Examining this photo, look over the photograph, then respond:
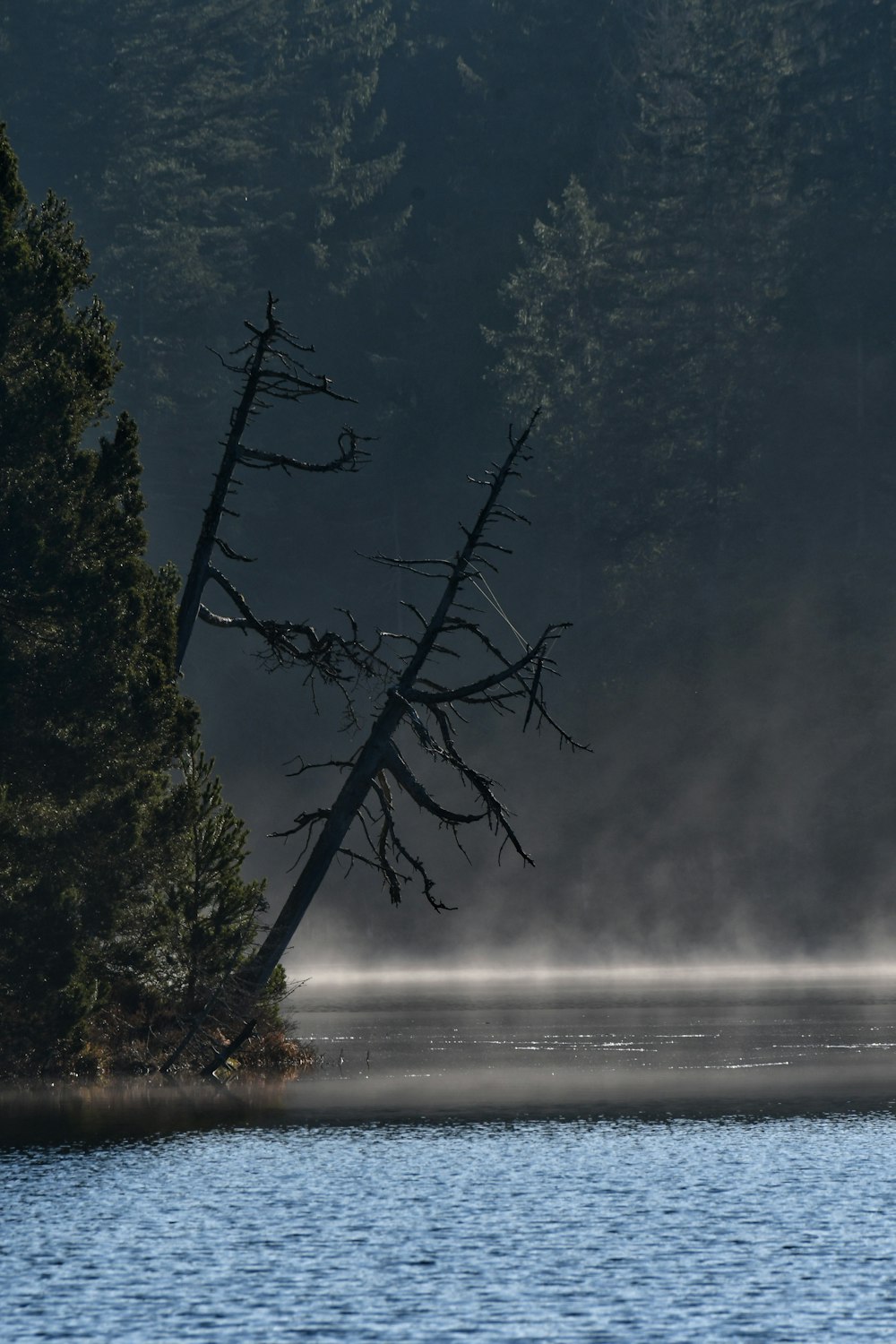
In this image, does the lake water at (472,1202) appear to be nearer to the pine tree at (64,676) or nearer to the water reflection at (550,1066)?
the water reflection at (550,1066)

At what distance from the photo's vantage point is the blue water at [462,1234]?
559 inches

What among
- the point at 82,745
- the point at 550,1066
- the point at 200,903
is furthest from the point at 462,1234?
the point at 550,1066

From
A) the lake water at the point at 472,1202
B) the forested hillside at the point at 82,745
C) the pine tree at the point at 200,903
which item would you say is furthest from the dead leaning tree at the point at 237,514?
the lake water at the point at 472,1202

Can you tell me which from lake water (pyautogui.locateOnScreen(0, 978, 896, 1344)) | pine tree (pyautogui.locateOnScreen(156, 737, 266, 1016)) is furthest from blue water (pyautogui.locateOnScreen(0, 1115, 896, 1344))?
pine tree (pyautogui.locateOnScreen(156, 737, 266, 1016))

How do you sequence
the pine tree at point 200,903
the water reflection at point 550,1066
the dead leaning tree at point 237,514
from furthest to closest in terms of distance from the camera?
the pine tree at point 200,903, the dead leaning tree at point 237,514, the water reflection at point 550,1066

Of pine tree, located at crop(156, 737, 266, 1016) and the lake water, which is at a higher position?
pine tree, located at crop(156, 737, 266, 1016)

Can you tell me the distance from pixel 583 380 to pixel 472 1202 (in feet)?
218

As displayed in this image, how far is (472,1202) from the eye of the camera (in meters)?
19.1

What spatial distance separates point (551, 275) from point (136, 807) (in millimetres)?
59674

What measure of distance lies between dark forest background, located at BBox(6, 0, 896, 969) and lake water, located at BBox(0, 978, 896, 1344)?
142 ft

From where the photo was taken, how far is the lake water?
1438 centimetres

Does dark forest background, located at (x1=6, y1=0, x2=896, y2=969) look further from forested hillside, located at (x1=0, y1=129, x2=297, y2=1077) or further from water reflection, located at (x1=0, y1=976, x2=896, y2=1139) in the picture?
forested hillside, located at (x1=0, y1=129, x2=297, y2=1077)

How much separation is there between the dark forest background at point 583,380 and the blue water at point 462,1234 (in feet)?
168

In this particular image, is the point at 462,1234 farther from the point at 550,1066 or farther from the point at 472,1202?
the point at 550,1066
